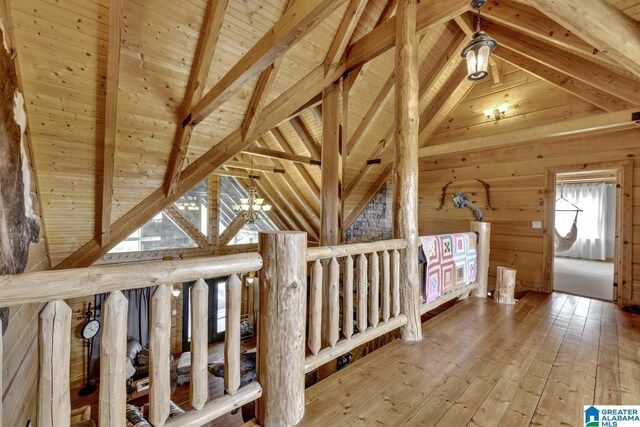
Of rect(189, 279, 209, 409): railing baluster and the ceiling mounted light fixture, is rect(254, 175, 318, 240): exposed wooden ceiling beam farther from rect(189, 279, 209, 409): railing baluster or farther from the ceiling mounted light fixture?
rect(189, 279, 209, 409): railing baluster

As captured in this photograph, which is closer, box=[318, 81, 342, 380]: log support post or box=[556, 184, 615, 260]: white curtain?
box=[318, 81, 342, 380]: log support post

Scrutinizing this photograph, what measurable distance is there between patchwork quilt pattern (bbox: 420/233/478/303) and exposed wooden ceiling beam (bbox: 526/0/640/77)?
170cm

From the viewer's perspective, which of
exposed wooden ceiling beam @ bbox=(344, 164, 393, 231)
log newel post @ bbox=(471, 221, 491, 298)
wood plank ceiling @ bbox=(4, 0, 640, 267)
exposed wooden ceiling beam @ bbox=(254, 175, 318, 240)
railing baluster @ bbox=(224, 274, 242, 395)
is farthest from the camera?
exposed wooden ceiling beam @ bbox=(254, 175, 318, 240)

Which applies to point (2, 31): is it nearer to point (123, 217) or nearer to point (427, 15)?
point (123, 217)

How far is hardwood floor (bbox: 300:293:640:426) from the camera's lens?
4.98 feet

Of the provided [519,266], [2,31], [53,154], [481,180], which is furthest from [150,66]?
[519,266]

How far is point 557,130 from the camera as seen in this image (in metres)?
3.56

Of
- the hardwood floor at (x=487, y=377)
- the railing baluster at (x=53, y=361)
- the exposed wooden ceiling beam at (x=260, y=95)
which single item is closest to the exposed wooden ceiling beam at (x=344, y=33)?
the exposed wooden ceiling beam at (x=260, y=95)

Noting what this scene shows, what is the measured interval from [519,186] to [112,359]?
18.2 ft

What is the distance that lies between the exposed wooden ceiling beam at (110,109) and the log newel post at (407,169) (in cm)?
233

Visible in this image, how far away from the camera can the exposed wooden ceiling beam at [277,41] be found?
78.3 inches

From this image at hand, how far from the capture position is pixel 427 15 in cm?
292

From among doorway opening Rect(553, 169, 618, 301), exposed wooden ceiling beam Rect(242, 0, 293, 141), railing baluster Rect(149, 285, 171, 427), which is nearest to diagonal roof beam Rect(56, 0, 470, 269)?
exposed wooden ceiling beam Rect(242, 0, 293, 141)

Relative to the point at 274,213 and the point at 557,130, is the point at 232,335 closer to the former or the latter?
the point at 557,130
